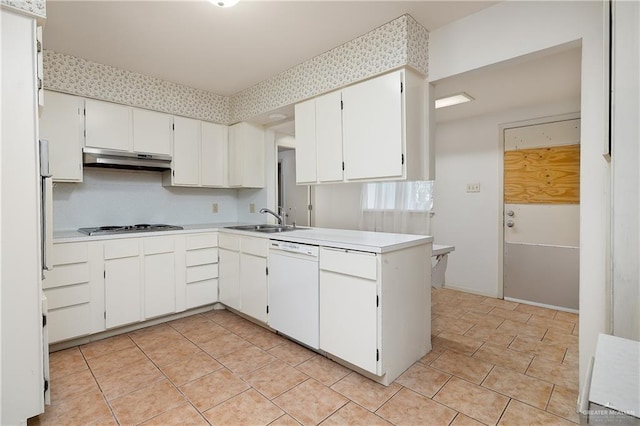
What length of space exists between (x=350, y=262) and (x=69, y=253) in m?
2.15

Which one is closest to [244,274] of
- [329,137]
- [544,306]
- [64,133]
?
[329,137]

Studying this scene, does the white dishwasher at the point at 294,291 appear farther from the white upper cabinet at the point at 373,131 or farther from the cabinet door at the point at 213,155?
the cabinet door at the point at 213,155

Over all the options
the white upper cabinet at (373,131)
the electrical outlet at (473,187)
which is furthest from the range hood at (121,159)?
the electrical outlet at (473,187)

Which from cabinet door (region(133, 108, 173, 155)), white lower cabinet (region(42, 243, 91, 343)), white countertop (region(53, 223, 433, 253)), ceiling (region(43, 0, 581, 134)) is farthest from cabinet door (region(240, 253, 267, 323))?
ceiling (region(43, 0, 581, 134))

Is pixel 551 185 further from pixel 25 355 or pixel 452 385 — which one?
pixel 25 355

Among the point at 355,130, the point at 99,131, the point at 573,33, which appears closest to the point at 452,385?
the point at 355,130

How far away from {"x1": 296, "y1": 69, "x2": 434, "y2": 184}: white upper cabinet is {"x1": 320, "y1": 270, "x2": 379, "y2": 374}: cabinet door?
2.71ft

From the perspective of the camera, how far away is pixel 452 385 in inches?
76.7

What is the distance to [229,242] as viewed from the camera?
10.3 ft

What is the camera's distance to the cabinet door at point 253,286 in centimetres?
272

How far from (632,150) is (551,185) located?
284 centimetres

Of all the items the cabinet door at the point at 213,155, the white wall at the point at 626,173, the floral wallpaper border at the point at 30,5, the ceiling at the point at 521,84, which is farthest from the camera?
the cabinet door at the point at 213,155

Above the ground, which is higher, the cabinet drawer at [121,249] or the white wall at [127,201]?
the white wall at [127,201]

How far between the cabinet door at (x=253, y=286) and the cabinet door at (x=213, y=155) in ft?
3.80
